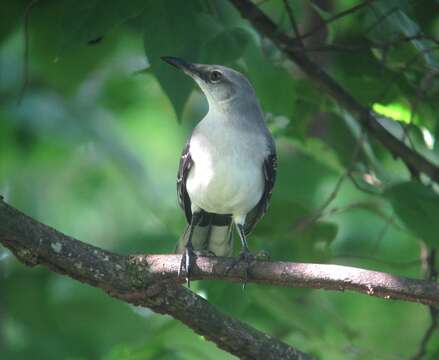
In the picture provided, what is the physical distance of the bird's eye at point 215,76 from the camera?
6145 millimetres

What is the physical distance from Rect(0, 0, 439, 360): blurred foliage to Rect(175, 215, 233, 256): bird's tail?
0.25 meters

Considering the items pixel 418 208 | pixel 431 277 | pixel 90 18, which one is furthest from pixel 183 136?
pixel 90 18

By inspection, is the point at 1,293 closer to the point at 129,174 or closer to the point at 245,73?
the point at 129,174

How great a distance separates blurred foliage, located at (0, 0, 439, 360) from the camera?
503 centimetres

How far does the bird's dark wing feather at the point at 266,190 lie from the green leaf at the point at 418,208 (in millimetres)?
1162

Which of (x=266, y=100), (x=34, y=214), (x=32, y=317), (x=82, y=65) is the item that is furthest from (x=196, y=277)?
(x=34, y=214)

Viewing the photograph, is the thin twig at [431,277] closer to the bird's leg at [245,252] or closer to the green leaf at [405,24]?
the bird's leg at [245,252]

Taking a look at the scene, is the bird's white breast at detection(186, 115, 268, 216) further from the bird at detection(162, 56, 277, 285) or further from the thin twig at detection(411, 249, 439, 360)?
the thin twig at detection(411, 249, 439, 360)

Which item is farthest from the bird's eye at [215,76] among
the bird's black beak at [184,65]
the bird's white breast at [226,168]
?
the bird's white breast at [226,168]

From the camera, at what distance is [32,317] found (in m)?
8.27

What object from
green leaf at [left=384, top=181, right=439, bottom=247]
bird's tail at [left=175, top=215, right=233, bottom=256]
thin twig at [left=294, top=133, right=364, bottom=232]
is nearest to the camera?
green leaf at [left=384, top=181, right=439, bottom=247]

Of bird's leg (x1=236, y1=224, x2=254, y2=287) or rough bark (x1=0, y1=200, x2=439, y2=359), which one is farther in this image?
bird's leg (x1=236, y1=224, x2=254, y2=287)

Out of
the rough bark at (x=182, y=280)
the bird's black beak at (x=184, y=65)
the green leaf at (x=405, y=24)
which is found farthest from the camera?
the bird's black beak at (x=184, y=65)

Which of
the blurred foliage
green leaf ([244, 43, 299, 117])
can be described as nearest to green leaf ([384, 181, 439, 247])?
the blurred foliage
